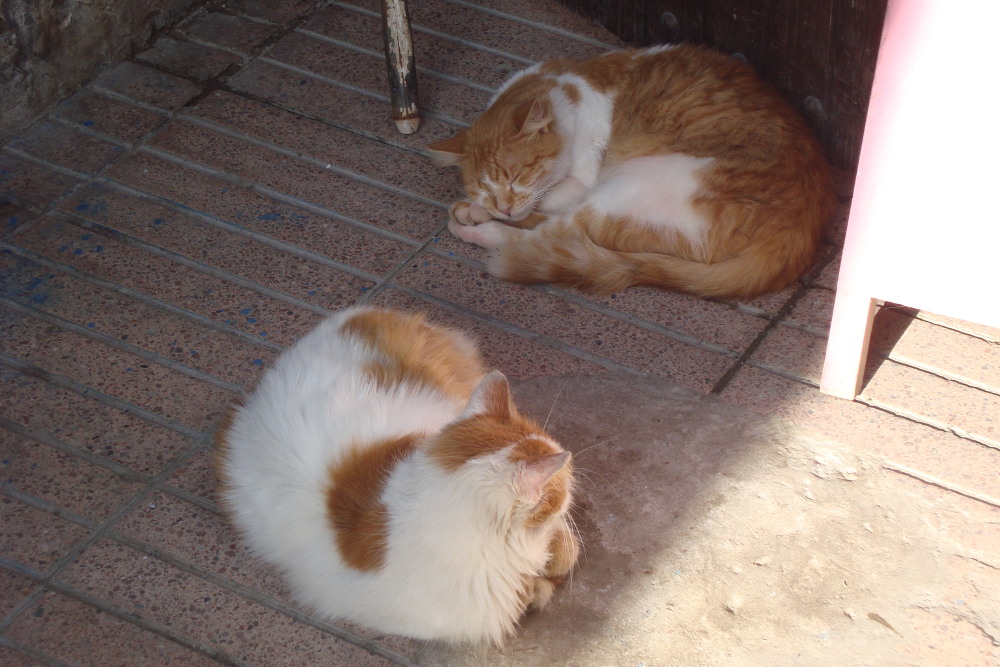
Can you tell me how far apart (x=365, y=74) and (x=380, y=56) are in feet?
0.40

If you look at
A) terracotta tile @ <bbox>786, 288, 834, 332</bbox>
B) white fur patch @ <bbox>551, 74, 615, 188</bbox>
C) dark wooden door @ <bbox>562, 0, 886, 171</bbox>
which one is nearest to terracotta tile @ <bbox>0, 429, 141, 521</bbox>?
white fur patch @ <bbox>551, 74, 615, 188</bbox>

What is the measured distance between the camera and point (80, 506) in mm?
2479

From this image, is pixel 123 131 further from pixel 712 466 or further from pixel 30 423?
pixel 712 466

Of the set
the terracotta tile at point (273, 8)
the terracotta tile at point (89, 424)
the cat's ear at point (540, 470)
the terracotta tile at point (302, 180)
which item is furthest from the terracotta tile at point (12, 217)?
the cat's ear at point (540, 470)

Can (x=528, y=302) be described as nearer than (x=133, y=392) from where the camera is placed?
No

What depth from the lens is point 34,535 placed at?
7.95 feet

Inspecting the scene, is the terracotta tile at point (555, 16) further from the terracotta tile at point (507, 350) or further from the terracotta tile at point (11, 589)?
the terracotta tile at point (11, 589)

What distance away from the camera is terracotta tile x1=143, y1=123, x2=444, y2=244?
10.7 feet

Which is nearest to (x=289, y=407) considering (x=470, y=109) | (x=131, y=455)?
(x=131, y=455)

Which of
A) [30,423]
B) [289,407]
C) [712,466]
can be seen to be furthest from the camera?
[30,423]

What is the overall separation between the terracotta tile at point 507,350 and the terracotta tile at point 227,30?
4.96ft

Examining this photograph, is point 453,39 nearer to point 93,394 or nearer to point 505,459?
point 93,394

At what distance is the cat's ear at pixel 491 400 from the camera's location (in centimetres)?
200

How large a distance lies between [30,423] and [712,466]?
1.76 meters
